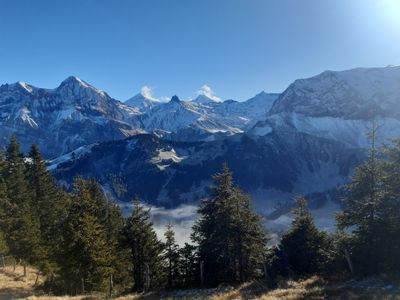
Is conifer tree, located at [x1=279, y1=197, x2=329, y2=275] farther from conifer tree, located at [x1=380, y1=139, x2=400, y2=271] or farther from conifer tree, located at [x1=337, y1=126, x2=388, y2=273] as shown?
conifer tree, located at [x1=380, y1=139, x2=400, y2=271]

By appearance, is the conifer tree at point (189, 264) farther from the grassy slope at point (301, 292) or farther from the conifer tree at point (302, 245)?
the grassy slope at point (301, 292)

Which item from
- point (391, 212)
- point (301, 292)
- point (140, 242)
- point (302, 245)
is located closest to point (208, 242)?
point (140, 242)

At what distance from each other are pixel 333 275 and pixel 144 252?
83.7 ft

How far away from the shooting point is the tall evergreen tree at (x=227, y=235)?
1713 inches

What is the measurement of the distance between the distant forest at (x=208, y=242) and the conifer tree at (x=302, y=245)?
12 centimetres

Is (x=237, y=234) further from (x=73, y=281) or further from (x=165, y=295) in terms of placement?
(x=73, y=281)

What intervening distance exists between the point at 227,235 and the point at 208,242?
133 inches

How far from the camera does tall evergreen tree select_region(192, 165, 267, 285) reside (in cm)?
4350

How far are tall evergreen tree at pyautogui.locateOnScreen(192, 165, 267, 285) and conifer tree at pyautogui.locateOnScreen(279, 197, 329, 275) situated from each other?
7.60 m

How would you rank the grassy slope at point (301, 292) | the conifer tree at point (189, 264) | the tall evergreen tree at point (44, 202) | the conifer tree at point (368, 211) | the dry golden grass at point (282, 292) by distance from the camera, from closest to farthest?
the grassy slope at point (301, 292), the dry golden grass at point (282, 292), the conifer tree at point (368, 211), the conifer tree at point (189, 264), the tall evergreen tree at point (44, 202)

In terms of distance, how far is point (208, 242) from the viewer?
46.3m

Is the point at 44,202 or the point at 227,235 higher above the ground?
the point at 44,202

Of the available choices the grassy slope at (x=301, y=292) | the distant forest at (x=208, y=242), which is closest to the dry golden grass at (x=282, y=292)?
the grassy slope at (x=301, y=292)

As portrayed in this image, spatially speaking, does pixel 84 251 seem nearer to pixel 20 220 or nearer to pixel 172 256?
pixel 172 256
